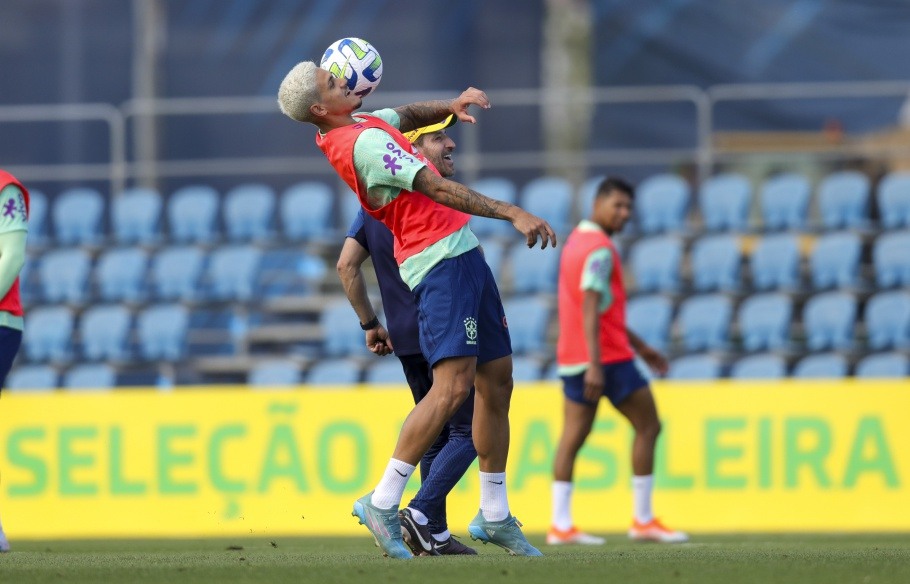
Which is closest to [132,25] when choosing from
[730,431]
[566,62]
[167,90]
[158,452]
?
[167,90]

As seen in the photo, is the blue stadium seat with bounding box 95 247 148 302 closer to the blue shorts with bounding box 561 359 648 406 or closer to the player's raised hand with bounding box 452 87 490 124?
the blue shorts with bounding box 561 359 648 406

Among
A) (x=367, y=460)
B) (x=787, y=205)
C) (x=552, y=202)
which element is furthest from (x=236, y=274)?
(x=787, y=205)

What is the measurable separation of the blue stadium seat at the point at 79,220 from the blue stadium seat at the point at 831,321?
7216 millimetres

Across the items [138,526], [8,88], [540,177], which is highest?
[8,88]

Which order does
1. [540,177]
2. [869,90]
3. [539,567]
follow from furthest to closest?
[540,177], [869,90], [539,567]

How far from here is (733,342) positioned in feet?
47.3

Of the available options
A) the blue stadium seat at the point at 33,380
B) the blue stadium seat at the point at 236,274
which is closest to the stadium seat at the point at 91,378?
the blue stadium seat at the point at 33,380

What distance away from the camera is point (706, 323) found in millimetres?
14023

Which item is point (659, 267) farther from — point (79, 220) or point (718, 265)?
point (79, 220)

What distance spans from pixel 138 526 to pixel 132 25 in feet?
27.2

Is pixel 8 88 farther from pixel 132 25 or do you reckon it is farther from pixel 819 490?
pixel 819 490

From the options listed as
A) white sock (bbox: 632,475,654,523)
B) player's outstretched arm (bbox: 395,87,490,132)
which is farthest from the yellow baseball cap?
white sock (bbox: 632,475,654,523)

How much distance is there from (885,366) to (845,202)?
2264 mm

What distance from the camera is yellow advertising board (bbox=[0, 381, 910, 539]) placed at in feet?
37.7
